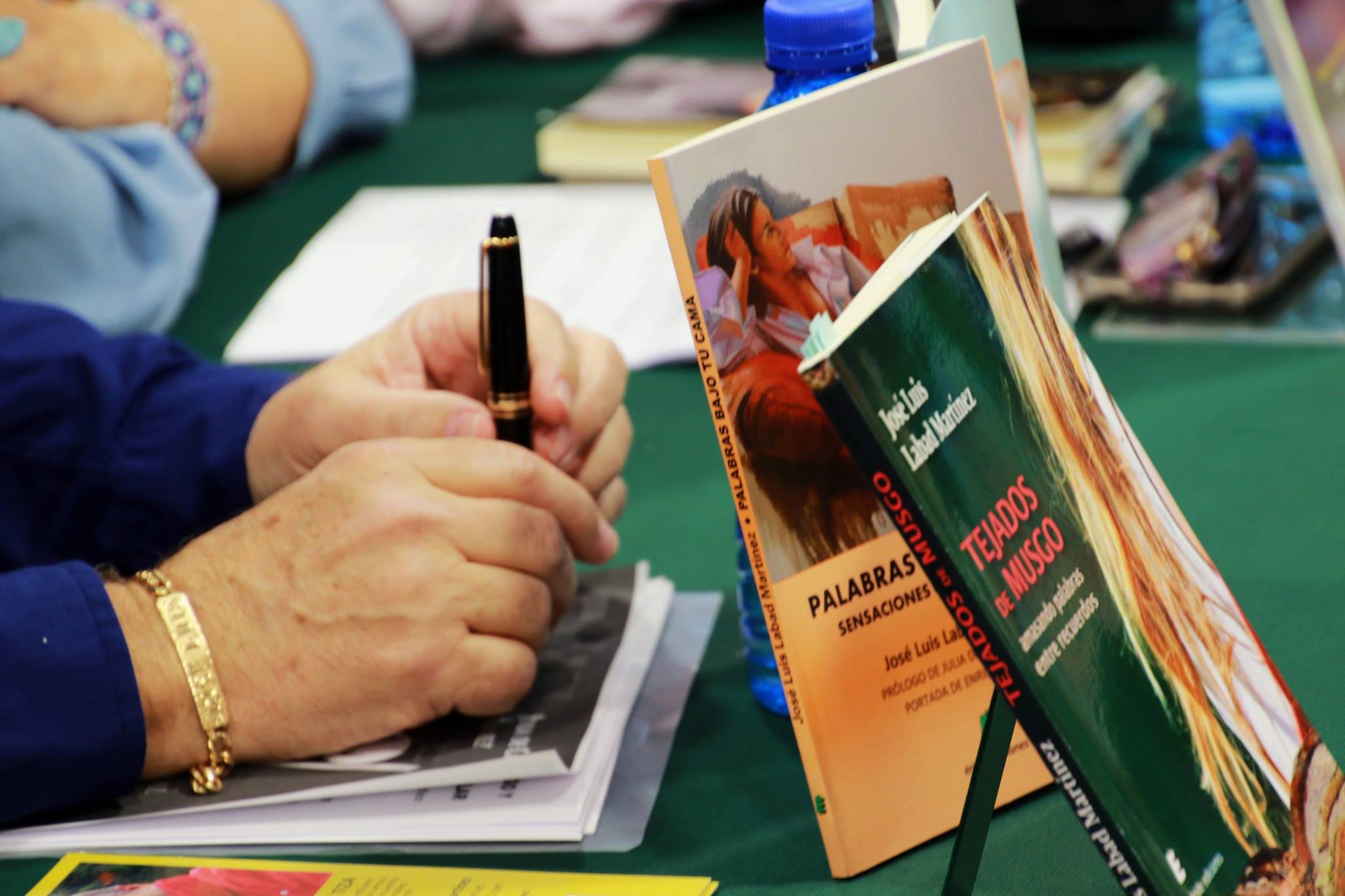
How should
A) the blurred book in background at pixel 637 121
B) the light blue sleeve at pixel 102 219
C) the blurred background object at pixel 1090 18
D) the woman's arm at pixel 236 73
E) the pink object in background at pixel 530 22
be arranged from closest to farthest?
1. the light blue sleeve at pixel 102 219
2. the woman's arm at pixel 236 73
3. the blurred book in background at pixel 637 121
4. the blurred background object at pixel 1090 18
5. the pink object in background at pixel 530 22

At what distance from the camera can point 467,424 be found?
75cm

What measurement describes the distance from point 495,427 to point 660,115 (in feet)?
2.44

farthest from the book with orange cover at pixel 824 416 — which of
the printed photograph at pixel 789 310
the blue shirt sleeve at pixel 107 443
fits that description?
the blue shirt sleeve at pixel 107 443

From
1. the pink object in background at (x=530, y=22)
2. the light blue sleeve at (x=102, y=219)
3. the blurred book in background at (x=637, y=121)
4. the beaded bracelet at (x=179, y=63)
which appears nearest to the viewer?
the light blue sleeve at (x=102, y=219)

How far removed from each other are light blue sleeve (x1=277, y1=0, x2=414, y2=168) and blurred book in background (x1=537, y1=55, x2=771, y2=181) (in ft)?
0.70

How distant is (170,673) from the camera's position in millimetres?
662

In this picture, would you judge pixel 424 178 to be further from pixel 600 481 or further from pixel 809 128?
pixel 809 128

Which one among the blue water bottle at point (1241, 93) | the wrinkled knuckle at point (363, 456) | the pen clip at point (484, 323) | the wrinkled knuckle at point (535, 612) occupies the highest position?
the pen clip at point (484, 323)

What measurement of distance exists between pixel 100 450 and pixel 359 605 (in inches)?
12.1

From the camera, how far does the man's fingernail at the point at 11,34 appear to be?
3.82 feet

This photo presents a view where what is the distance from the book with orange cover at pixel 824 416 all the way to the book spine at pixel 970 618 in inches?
5.2

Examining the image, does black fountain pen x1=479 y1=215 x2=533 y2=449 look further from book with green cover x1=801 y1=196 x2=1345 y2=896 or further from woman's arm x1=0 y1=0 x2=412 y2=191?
woman's arm x1=0 y1=0 x2=412 y2=191

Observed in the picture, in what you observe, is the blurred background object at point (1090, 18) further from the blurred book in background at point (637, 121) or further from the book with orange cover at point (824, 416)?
the book with orange cover at point (824, 416)

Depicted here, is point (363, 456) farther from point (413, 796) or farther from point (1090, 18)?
point (1090, 18)
